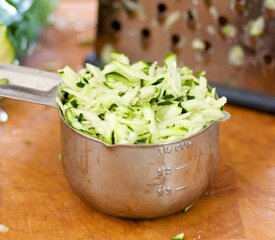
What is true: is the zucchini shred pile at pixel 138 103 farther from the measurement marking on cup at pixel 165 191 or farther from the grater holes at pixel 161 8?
the grater holes at pixel 161 8

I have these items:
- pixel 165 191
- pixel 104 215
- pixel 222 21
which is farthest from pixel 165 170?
pixel 222 21

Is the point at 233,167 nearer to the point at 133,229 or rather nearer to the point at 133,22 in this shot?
the point at 133,229

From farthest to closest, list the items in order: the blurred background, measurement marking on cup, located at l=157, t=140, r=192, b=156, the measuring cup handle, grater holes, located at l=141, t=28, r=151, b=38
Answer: grater holes, located at l=141, t=28, r=151, b=38 → the blurred background → the measuring cup handle → measurement marking on cup, located at l=157, t=140, r=192, b=156

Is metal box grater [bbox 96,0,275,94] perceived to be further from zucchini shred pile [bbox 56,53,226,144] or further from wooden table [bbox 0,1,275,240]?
zucchini shred pile [bbox 56,53,226,144]

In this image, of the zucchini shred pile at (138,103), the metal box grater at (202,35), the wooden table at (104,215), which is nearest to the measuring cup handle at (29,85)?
the zucchini shred pile at (138,103)

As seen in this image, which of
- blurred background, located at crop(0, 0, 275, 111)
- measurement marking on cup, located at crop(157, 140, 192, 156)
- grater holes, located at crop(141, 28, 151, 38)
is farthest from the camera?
grater holes, located at crop(141, 28, 151, 38)

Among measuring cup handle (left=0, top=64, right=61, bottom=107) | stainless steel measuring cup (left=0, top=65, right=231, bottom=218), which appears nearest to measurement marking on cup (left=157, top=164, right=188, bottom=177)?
stainless steel measuring cup (left=0, top=65, right=231, bottom=218)

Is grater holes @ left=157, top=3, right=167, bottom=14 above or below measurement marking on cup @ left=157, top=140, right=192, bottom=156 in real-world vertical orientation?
above

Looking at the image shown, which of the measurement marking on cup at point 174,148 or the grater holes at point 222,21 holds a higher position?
the grater holes at point 222,21
